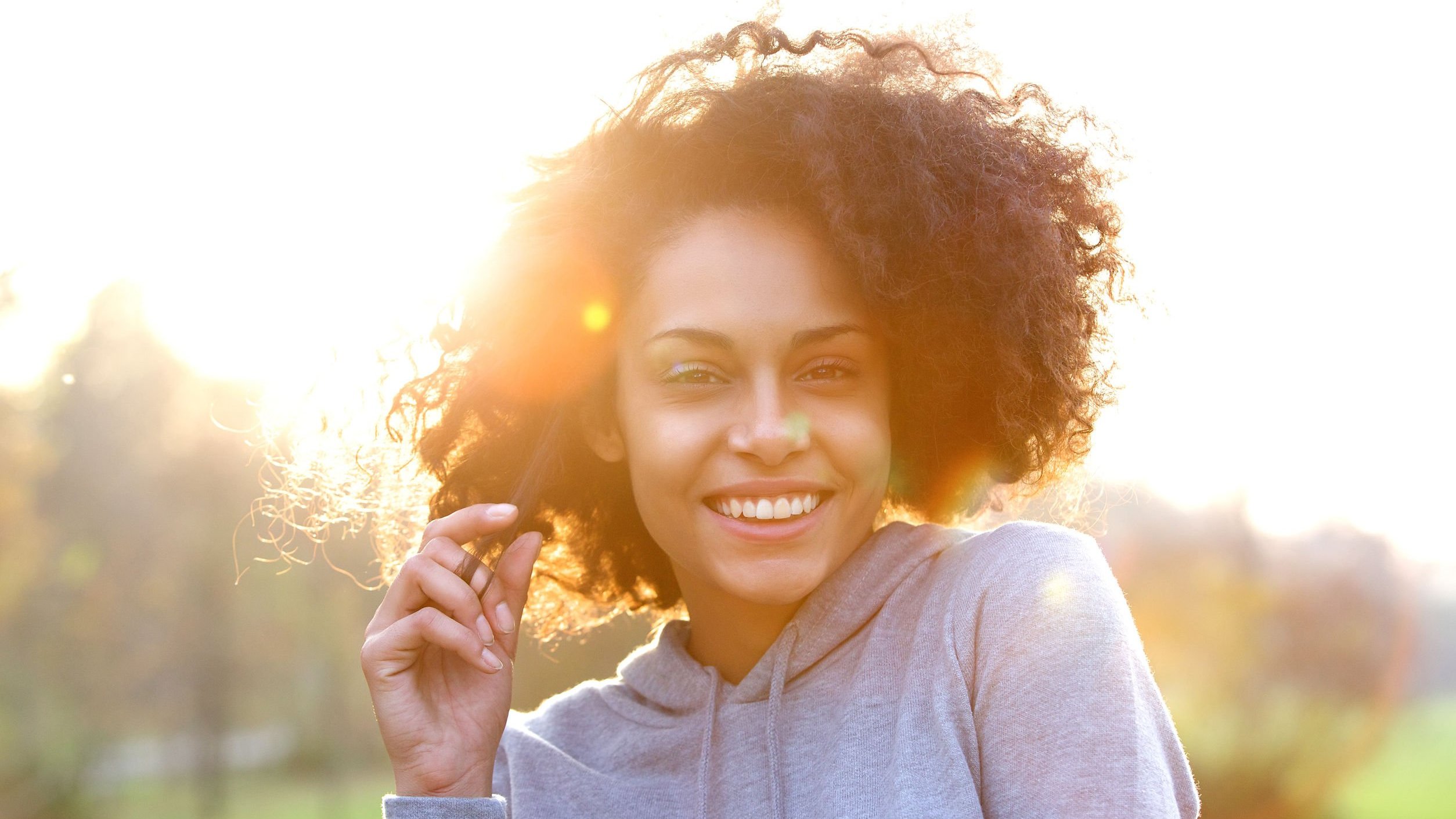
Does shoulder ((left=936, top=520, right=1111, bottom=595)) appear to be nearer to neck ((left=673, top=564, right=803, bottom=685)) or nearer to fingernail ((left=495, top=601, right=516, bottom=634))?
neck ((left=673, top=564, right=803, bottom=685))

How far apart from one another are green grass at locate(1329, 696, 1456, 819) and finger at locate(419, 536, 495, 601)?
14.8 metres

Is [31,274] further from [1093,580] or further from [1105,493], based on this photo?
[1093,580]

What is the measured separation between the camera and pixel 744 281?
275 centimetres

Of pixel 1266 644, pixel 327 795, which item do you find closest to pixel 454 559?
pixel 1266 644

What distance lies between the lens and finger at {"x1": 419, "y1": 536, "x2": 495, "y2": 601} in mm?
2822

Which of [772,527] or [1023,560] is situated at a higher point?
[772,527]

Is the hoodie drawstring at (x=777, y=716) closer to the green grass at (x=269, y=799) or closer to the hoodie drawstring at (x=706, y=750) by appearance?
the hoodie drawstring at (x=706, y=750)

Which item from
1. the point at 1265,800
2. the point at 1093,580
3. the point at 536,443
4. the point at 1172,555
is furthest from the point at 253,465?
the point at 1093,580

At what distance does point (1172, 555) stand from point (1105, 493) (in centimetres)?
1192

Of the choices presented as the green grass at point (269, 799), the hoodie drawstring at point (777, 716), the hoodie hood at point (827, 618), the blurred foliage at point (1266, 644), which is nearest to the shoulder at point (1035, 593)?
the hoodie hood at point (827, 618)

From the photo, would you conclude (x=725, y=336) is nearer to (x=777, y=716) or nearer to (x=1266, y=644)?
(x=777, y=716)

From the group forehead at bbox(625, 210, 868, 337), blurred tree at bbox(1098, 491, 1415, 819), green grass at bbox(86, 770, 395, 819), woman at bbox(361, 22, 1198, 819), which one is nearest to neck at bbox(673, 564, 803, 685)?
woman at bbox(361, 22, 1198, 819)

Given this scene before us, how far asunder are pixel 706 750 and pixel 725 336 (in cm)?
97

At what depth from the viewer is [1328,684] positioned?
13.7 meters
